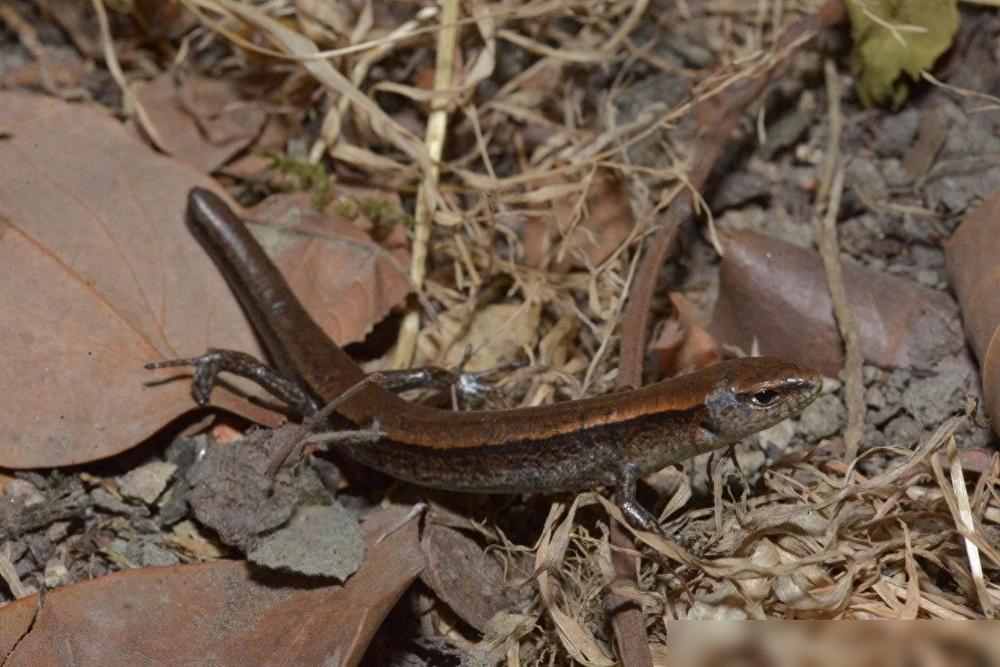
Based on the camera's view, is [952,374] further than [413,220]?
No

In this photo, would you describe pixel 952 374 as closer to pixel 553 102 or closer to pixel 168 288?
pixel 553 102

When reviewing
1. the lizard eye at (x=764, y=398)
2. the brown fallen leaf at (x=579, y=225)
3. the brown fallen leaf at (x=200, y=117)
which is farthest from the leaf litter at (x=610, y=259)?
the lizard eye at (x=764, y=398)

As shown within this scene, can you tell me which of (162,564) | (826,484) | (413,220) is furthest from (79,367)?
(826,484)

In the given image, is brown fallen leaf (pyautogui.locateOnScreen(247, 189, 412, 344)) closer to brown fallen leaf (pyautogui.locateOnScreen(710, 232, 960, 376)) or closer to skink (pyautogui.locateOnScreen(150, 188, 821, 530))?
skink (pyautogui.locateOnScreen(150, 188, 821, 530))

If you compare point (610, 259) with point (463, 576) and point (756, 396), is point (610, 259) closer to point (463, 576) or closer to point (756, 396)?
point (756, 396)

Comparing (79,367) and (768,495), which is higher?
(79,367)

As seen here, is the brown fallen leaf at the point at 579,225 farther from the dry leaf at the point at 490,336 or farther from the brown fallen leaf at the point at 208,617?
the brown fallen leaf at the point at 208,617

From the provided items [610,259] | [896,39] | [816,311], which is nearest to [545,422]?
[610,259]
